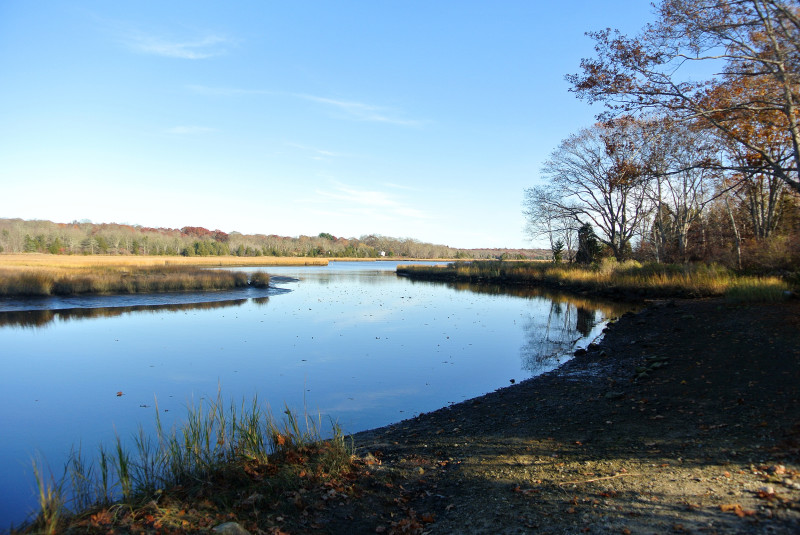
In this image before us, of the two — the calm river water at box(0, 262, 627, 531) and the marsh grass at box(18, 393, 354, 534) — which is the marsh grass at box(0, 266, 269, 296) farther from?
the marsh grass at box(18, 393, 354, 534)

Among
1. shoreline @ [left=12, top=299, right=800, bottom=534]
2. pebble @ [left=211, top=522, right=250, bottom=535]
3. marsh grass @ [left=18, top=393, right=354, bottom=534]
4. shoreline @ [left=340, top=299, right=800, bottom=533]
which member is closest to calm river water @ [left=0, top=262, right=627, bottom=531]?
marsh grass @ [left=18, top=393, right=354, bottom=534]

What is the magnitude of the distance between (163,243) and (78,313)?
109m

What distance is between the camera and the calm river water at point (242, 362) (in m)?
7.43

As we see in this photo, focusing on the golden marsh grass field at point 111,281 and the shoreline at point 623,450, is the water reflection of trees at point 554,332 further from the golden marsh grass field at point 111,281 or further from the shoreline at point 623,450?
the golden marsh grass field at point 111,281

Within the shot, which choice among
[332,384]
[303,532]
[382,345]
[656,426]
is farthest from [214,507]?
[382,345]

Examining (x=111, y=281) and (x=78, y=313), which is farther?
(x=111, y=281)

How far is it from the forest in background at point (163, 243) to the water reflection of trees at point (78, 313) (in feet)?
164

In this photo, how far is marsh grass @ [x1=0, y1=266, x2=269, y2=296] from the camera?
83.9 ft

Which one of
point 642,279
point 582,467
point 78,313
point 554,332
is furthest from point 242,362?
point 642,279

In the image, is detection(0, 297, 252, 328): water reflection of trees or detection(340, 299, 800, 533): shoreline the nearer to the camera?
detection(340, 299, 800, 533): shoreline

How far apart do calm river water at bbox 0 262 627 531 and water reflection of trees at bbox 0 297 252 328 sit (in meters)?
0.09

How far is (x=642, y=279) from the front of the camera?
2405cm

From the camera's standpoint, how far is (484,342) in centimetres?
1448

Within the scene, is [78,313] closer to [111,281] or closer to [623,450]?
[111,281]
